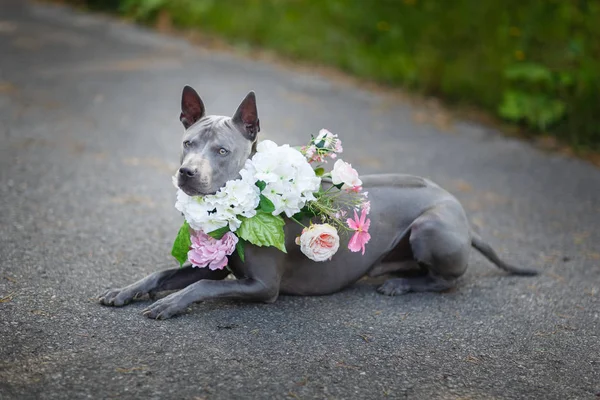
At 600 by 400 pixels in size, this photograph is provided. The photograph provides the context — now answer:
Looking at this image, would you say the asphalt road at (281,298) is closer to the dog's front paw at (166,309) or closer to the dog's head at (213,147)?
the dog's front paw at (166,309)

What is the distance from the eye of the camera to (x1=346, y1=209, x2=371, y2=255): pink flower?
436 centimetres

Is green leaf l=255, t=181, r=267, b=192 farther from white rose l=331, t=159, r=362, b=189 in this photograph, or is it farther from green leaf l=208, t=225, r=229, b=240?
white rose l=331, t=159, r=362, b=189

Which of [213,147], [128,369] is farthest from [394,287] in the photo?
[128,369]

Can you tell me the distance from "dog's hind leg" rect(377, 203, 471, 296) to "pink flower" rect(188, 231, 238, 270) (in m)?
1.23

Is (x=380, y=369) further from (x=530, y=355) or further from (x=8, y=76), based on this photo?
(x=8, y=76)

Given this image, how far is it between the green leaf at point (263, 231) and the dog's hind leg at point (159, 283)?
0.53 metres

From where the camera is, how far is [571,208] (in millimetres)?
7422

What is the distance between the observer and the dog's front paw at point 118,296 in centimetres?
434

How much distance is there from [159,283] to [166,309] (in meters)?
0.34

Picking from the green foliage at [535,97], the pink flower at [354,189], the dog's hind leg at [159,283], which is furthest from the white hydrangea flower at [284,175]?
the green foliage at [535,97]

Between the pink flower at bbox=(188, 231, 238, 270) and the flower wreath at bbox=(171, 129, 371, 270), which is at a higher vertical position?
the flower wreath at bbox=(171, 129, 371, 270)

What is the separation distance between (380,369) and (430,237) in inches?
47.0

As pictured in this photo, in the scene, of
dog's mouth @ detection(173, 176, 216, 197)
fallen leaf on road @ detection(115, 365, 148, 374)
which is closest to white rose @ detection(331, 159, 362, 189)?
dog's mouth @ detection(173, 176, 216, 197)

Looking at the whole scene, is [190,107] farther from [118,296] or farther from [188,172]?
[118,296]
